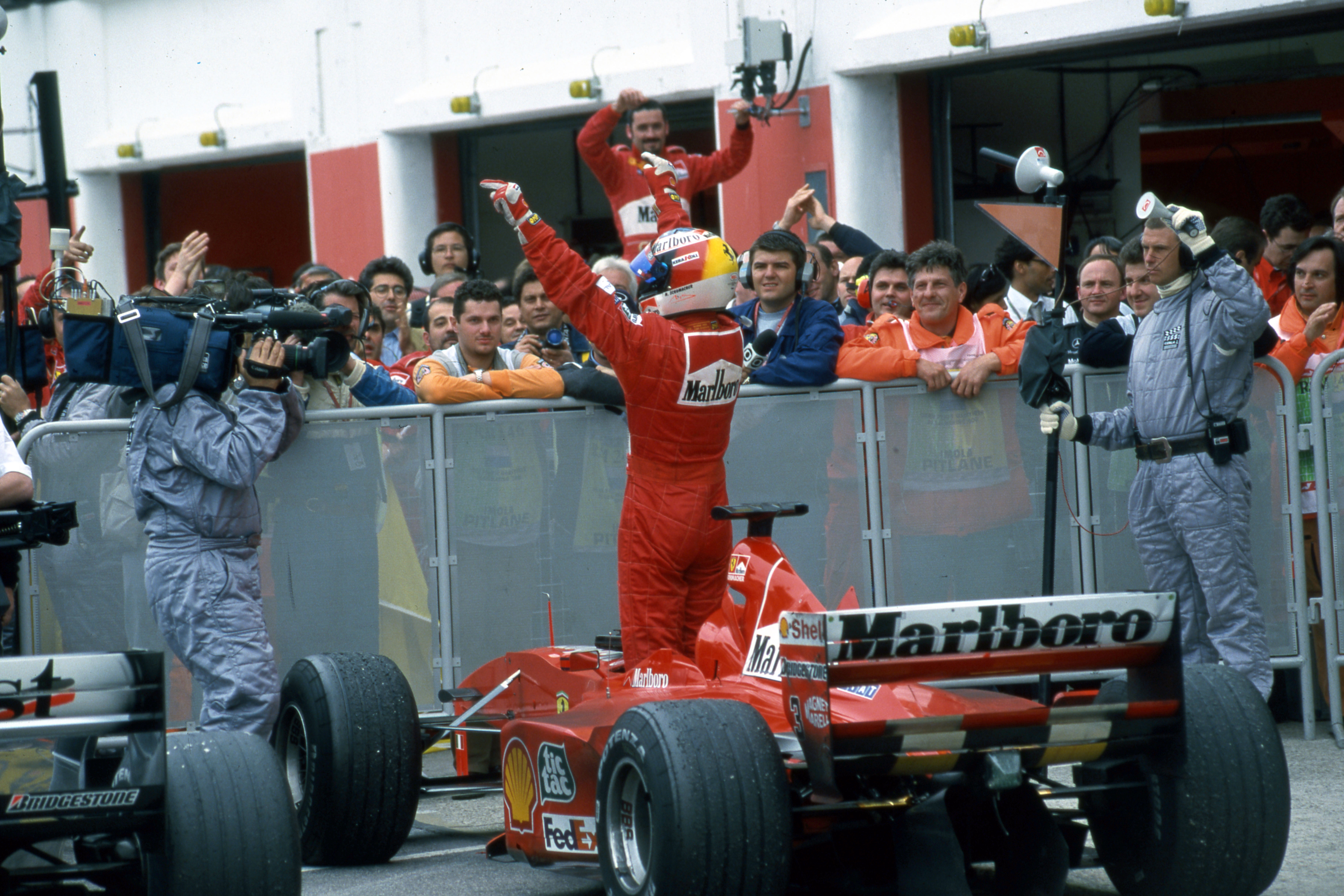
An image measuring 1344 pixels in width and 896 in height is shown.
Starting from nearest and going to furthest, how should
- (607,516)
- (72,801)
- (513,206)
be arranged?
(72,801), (513,206), (607,516)

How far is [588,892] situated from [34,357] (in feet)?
12.5

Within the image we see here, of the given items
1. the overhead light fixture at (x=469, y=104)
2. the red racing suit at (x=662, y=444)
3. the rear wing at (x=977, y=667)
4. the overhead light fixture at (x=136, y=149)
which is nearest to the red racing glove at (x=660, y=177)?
the red racing suit at (x=662, y=444)

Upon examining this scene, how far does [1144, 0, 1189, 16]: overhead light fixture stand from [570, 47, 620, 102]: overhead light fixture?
4.34 metres

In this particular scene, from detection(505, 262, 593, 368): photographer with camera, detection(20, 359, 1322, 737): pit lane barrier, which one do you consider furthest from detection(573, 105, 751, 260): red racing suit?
detection(20, 359, 1322, 737): pit lane barrier

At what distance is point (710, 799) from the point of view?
13.5 ft

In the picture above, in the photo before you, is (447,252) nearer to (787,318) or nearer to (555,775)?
(787,318)

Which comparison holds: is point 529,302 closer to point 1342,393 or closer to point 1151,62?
point 1342,393

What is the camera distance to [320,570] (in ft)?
23.4

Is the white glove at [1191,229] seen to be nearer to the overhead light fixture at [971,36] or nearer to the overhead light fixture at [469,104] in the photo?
the overhead light fixture at [971,36]

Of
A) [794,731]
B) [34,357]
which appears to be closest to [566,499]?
[34,357]

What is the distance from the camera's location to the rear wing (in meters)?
4.08

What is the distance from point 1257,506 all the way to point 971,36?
13.5 ft

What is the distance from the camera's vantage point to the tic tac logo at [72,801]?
3.68 metres

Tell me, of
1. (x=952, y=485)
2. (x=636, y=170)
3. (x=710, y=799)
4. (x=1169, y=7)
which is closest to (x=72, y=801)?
(x=710, y=799)
